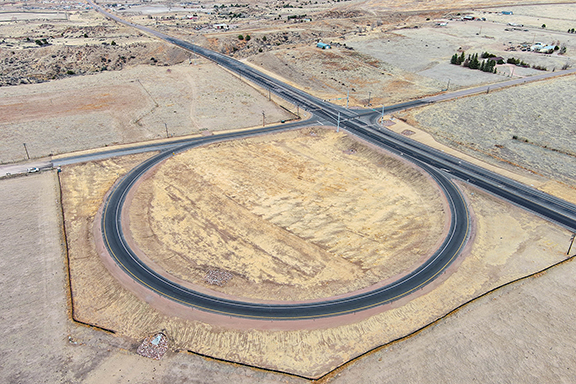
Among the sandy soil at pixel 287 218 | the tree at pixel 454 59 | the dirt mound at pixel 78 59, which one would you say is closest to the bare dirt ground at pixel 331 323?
the sandy soil at pixel 287 218

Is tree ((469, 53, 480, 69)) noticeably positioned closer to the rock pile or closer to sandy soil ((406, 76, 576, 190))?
sandy soil ((406, 76, 576, 190))

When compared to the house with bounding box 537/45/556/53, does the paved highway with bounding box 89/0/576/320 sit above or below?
below

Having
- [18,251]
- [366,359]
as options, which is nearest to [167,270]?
[18,251]

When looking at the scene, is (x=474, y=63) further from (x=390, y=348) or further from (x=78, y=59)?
(x=78, y=59)

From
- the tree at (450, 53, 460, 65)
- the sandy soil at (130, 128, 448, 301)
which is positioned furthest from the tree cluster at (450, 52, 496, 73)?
the sandy soil at (130, 128, 448, 301)

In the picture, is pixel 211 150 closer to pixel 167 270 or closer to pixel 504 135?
pixel 167 270

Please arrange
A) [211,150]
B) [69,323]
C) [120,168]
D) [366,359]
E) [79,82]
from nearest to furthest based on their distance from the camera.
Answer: [366,359] → [69,323] → [120,168] → [211,150] → [79,82]
